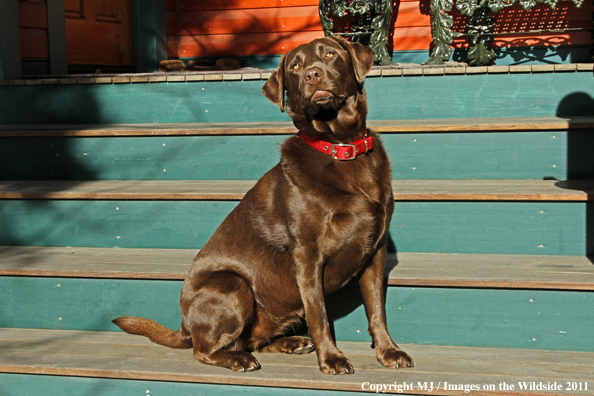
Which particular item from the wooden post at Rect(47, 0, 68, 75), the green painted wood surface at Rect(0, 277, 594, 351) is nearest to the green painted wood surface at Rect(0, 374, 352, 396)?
the green painted wood surface at Rect(0, 277, 594, 351)

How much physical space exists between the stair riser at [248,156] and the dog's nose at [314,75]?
89 centimetres

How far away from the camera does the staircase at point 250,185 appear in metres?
1.78

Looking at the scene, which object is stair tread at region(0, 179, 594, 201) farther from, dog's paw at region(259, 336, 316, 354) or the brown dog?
dog's paw at region(259, 336, 316, 354)

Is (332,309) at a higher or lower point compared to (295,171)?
lower

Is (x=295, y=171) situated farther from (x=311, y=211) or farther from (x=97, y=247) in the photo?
Answer: (x=97, y=247)

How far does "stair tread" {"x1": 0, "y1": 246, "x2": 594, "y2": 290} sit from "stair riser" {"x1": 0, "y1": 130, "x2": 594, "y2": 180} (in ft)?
1.77

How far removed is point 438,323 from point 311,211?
2.14 ft

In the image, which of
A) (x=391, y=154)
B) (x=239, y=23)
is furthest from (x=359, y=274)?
(x=239, y=23)

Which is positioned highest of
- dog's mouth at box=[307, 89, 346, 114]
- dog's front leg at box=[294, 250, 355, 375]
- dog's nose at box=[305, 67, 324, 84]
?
dog's nose at box=[305, 67, 324, 84]

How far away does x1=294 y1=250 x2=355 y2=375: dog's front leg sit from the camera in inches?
67.5

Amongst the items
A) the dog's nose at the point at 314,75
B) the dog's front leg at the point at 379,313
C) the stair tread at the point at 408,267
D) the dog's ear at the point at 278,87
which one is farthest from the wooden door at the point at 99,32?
the dog's front leg at the point at 379,313

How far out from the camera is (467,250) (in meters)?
2.26

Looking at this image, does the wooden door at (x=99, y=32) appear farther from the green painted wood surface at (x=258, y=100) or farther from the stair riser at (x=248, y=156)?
the stair riser at (x=248, y=156)

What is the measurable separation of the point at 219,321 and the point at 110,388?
43 cm
